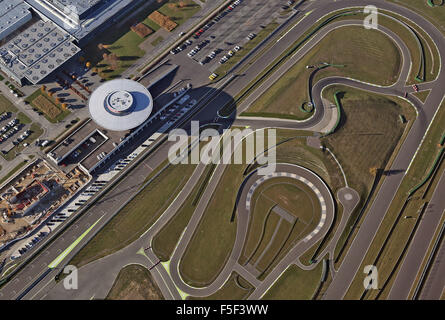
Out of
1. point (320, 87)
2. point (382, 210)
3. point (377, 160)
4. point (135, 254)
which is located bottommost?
point (135, 254)

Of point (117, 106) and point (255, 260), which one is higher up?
point (117, 106)

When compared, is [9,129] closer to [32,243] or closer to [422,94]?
[32,243]

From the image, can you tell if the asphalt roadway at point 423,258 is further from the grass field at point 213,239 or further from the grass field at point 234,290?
the grass field at point 213,239

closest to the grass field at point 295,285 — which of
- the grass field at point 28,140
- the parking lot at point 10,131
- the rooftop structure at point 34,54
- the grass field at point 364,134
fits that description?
the grass field at point 364,134

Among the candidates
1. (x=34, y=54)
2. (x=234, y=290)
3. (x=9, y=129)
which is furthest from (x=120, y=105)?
(x=234, y=290)
